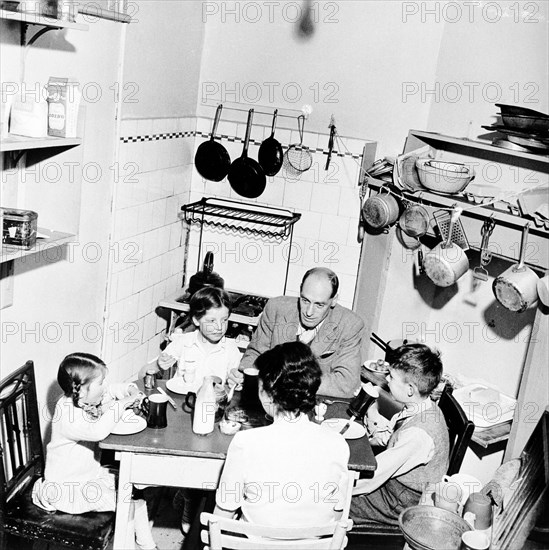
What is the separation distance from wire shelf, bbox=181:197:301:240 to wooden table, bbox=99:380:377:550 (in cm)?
239

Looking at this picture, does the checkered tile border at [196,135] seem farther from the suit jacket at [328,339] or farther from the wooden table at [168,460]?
the wooden table at [168,460]

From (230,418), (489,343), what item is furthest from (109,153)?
(489,343)

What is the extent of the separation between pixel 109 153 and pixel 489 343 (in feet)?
8.74

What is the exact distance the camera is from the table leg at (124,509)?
3.16 m

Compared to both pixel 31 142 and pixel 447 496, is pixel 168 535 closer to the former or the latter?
pixel 447 496

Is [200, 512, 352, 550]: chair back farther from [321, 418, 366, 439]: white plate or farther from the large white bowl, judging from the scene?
the large white bowl

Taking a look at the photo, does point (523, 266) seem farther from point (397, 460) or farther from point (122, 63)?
point (122, 63)

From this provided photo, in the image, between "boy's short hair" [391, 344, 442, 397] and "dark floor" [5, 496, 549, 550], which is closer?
"boy's short hair" [391, 344, 442, 397]

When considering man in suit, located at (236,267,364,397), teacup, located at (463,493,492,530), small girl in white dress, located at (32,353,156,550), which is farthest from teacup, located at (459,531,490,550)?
small girl in white dress, located at (32,353,156,550)

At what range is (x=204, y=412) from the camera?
3.24 meters

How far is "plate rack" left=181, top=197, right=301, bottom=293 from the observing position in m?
5.45

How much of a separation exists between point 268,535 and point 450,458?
1.30 metres

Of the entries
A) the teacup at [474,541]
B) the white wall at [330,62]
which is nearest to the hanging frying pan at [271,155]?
the white wall at [330,62]

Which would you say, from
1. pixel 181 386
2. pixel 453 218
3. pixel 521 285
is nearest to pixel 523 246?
pixel 521 285
